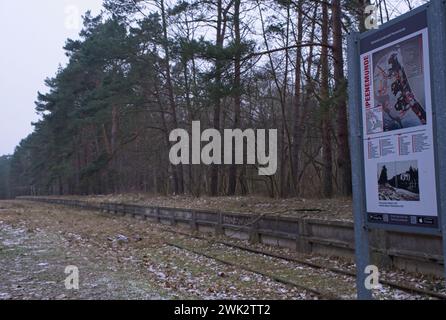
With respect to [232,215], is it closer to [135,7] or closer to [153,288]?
[153,288]

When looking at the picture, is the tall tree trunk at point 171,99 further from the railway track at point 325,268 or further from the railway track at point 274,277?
the railway track at point 274,277

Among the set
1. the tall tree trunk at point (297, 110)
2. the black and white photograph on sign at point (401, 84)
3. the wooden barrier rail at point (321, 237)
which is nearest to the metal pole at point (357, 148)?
the black and white photograph on sign at point (401, 84)

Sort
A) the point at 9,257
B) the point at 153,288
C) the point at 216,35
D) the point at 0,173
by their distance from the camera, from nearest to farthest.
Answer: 1. the point at 153,288
2. the point at 9,257
3. the point at 216,35
4. the point at 0,173

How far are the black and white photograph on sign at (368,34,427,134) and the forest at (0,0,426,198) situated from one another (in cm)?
1076

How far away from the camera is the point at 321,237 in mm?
12695

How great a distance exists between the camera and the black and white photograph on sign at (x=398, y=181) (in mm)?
4809

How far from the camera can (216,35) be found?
1207 inches

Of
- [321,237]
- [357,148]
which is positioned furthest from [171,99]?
[357,148]

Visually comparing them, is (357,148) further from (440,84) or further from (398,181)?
(440,84)

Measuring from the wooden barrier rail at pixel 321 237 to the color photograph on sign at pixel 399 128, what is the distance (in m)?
4.57

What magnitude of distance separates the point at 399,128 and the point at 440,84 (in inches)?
24.6

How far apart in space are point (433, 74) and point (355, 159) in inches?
49.5

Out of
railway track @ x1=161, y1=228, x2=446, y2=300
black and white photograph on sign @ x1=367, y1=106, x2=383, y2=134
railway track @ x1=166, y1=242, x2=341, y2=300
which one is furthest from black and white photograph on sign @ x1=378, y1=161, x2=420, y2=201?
railway track @ x1=161, y1=228, x2=446, y2=300

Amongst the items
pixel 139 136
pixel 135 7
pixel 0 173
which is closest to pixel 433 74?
pixel 135 7
